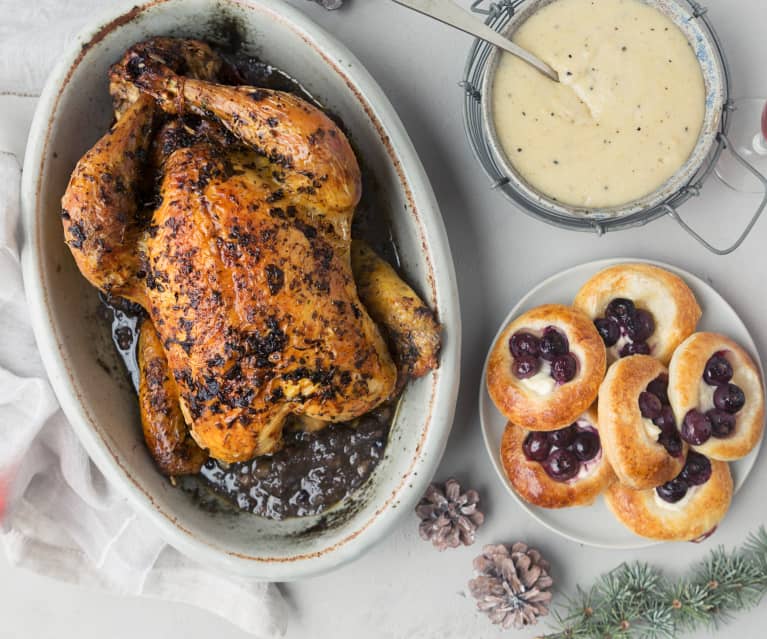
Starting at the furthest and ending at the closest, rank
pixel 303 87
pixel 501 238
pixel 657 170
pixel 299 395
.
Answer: pixel 501 238
pixel 303 87
pixel 657 170
pixel 299 395

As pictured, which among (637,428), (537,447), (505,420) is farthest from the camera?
(505,420)

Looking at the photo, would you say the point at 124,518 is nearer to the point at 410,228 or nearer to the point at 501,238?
the point at 410,228

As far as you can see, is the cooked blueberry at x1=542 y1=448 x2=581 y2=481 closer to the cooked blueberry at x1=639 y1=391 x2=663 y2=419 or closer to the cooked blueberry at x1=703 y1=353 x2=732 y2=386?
the cooked blueberry at x1=639 y1=391 x2=663 y2=419

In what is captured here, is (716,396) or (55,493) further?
(55,493)

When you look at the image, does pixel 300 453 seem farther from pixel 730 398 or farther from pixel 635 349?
pixel 730 398

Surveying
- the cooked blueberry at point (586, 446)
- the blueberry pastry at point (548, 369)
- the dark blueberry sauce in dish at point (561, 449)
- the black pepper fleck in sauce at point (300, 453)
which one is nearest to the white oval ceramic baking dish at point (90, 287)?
the black pepper fleck in sauce at point (300, 453)

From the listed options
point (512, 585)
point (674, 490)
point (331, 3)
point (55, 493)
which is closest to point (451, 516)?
point (512, 585)

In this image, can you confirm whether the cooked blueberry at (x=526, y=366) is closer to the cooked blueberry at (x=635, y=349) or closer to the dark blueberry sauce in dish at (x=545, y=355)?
the dark blueberry sauce in dish at (x=545, y=355)

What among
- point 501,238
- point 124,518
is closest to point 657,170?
point 501,238
